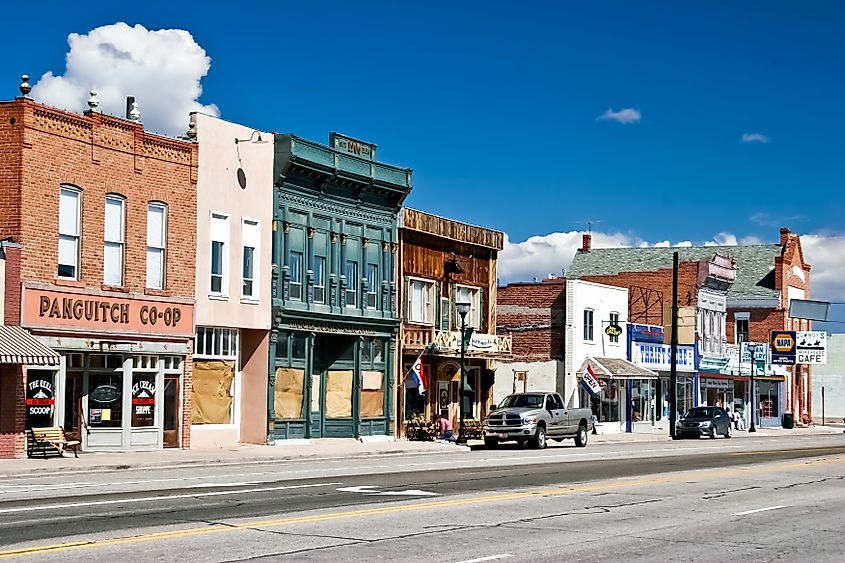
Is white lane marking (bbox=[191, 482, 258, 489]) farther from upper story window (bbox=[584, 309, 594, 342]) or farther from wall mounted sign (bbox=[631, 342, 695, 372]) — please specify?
wall mounted sign (bbox=[631, 342, 695, 372])

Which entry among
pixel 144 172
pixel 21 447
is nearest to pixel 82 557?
pixel 21 447

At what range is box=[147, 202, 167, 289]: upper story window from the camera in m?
33.3

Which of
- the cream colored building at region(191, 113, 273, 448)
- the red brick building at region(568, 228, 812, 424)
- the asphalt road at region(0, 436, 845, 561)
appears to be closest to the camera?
the asphalt road at region(0, 436, 845, 561)

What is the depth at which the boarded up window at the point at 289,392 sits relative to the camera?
37.6 metres

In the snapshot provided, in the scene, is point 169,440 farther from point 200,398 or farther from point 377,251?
point 377,251

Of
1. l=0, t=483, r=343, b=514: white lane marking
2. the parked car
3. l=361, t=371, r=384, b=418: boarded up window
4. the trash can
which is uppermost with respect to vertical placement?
l=361, t=371, r=384, b=418: boarded up window

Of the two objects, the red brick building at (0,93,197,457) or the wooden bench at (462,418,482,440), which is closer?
the red brick building at (0,93,197,457)

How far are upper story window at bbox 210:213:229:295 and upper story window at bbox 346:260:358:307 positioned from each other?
5.76m

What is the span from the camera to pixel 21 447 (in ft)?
94.9

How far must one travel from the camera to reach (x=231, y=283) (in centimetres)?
3606

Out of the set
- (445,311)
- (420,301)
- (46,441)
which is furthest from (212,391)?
(445,311)

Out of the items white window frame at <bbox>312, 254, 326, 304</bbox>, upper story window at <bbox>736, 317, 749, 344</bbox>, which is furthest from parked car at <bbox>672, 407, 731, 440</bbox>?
upper story window at <bbox>736, 317, 749, 344</bbox>

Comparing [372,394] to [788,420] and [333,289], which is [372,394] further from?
[788,420]

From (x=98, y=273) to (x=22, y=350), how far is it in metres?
3.92
